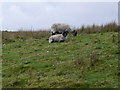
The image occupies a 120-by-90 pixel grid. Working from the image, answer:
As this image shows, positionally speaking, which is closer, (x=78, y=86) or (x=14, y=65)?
(x=78, y=86)

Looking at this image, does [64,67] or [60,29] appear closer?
[64,67]

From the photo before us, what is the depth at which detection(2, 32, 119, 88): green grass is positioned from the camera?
12.3 metres

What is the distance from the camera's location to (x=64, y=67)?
558 inches

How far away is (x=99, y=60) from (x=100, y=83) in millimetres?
2763

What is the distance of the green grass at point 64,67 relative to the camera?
12266mm

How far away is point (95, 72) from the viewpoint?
13.2 metres

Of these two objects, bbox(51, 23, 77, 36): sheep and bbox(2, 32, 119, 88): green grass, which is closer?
bbox(2, 32, 119, 88): green grass

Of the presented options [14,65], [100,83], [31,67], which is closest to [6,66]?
[14,65]

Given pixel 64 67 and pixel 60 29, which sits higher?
pixel 60 29

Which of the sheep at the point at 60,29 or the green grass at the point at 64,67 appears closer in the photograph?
the green grass at the point at 64,67

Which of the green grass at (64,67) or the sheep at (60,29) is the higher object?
the sheep at (60,29)

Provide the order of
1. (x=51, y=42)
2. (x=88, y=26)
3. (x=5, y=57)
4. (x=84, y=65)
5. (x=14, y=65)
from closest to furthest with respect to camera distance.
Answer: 1. (x=84, y=65)
2. (x=14, y=65)
3. (x=5, y=57)
4. (x=51, y=42)
5. (x=88, y=26)

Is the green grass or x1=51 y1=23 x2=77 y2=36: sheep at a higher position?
x1=51 y1=23 x2=77 y2=36: sheep

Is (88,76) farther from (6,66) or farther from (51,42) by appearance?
(51,42)
